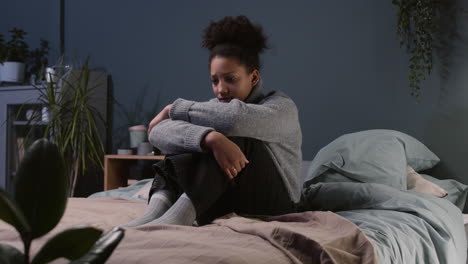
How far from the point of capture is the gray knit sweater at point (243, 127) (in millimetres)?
1502

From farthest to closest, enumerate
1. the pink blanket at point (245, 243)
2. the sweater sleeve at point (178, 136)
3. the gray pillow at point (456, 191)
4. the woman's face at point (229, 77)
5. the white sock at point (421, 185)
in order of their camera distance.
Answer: the gray pillow at point (456, 191), the white sock at point (421, 185), the woman's face at point (229, 77), the sweater sleeve at point (178, 136), the pink blanket at point (245, 243)

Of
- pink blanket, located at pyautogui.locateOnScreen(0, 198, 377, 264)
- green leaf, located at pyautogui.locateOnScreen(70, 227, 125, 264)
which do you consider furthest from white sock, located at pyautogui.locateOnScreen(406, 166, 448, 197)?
green leaf, located at pyautogui.locateOnScreen(70, 227, 125, 264)

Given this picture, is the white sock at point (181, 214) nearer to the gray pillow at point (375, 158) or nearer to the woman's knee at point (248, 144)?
the woman's knee at point (248, 144)

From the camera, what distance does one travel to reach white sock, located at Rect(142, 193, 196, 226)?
129cm

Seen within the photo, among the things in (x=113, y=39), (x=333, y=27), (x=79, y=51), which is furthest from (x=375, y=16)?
(x=79, y=51)

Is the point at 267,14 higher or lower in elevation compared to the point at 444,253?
higher

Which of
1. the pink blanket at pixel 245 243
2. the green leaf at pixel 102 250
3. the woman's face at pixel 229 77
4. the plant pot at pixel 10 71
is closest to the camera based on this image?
the green leaf at pixel 102 250

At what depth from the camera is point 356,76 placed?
272 centimetres

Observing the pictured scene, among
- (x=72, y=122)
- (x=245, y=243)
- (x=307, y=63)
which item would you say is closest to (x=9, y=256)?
(x=245, y=243)

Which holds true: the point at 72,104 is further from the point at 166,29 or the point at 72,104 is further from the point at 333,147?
the point at 333,147

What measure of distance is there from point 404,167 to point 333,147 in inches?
12.9

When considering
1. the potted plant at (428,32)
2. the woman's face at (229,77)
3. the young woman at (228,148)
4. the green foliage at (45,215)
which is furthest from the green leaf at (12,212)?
the potted plant at (428,32)

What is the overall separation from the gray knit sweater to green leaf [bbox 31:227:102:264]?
111cm

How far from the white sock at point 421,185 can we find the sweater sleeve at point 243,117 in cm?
76
